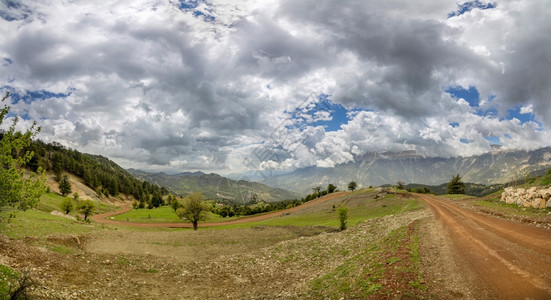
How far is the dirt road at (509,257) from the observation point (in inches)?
480

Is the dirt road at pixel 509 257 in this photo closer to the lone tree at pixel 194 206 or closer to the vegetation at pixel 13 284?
the vegetation at pixel 13 284

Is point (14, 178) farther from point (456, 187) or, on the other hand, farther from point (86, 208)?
point (456, 187)

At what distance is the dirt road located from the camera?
12195 mm

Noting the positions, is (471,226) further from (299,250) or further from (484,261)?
(299,250)

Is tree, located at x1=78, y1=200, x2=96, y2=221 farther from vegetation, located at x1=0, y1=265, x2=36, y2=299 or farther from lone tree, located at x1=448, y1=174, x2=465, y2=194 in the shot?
lone tree, located at x1=448, y1=174, x2=465, y2=194

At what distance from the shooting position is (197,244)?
3919 cm

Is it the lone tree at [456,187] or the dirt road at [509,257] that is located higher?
the dirt road at [509,257]

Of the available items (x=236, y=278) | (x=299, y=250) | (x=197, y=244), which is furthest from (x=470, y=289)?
(x=197, y=244)

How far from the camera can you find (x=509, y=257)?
16.6 m

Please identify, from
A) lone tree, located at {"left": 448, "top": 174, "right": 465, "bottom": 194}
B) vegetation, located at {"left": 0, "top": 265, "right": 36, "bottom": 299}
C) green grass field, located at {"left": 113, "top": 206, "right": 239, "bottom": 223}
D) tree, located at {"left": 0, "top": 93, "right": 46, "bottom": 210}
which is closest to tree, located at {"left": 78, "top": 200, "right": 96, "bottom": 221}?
green grass field, located at {"left": 113, "top": 206, "right": 239, "bottom": 223}

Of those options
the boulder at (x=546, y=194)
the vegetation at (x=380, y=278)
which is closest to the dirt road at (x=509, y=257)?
the vegetation at (x=380, y=278)

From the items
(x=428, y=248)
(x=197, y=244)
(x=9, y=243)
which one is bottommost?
(x=197, y=244)

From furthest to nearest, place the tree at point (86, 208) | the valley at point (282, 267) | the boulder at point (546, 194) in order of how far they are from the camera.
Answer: the tree at point (86, 208)
the boulder at point (546, 194)
the valley at point (282, 267)

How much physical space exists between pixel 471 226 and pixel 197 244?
36207mm
